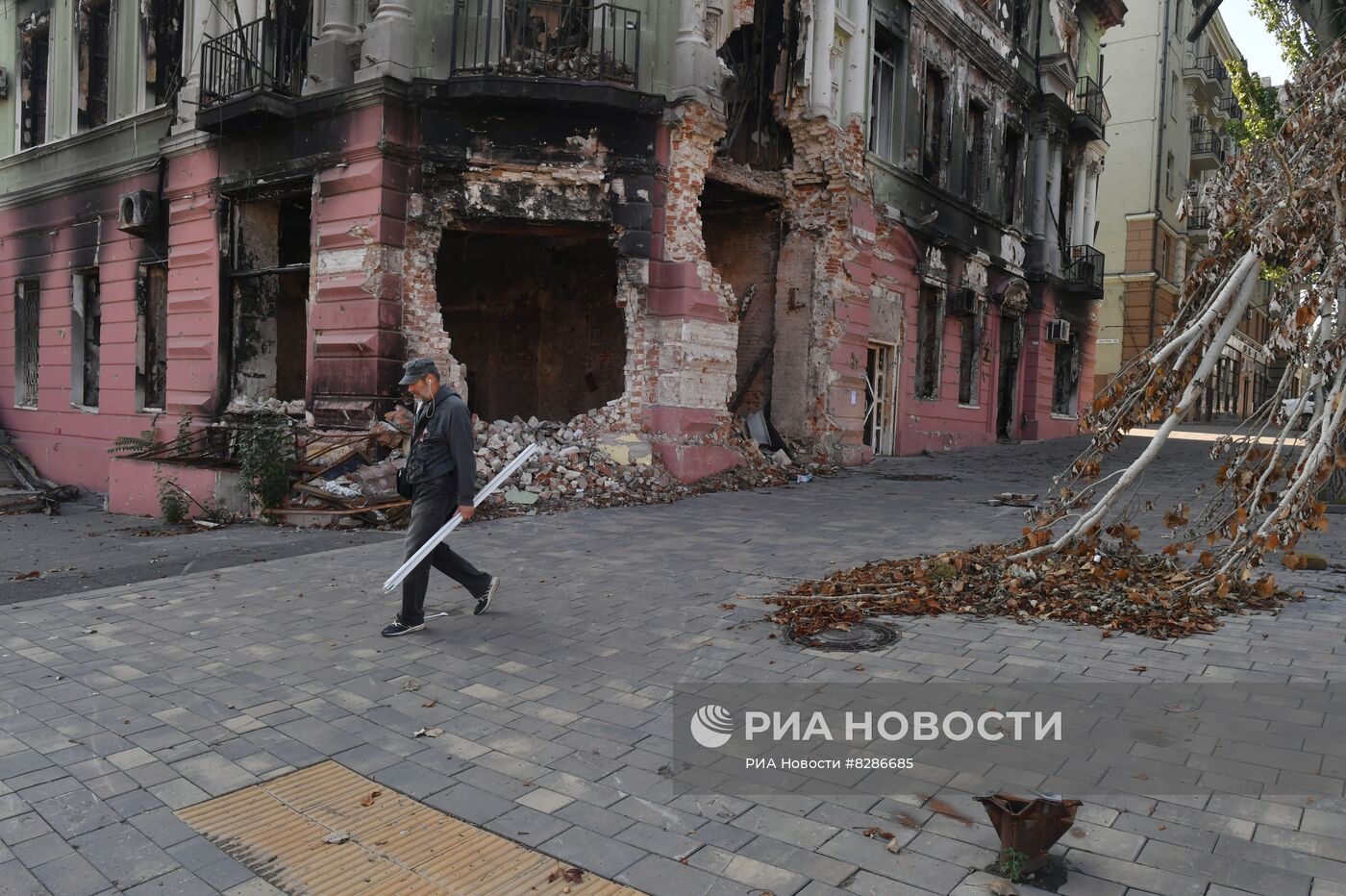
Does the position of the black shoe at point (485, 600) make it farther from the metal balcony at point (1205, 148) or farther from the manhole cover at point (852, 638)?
the metal balcony at point (1205, 148)

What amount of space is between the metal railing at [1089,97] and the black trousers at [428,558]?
2409cm

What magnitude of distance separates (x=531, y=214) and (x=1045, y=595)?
7974 mm

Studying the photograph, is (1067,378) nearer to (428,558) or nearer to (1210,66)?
(1210,66)

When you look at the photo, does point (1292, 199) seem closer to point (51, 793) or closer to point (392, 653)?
point (392, 653)

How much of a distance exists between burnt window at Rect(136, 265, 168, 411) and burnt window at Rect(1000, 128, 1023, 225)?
18053mm

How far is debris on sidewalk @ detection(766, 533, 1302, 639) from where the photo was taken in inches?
212

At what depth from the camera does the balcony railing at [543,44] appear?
11.1 m

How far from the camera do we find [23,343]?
17266mm

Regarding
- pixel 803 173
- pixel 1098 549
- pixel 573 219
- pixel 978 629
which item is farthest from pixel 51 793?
pixel 803 173

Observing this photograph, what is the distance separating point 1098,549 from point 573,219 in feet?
25.0

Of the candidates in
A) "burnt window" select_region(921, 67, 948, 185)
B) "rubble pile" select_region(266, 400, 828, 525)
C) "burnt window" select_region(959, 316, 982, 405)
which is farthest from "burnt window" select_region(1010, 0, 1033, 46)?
"rubble pile" select_region(266, 400, 828, 525)

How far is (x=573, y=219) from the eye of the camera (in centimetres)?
1146

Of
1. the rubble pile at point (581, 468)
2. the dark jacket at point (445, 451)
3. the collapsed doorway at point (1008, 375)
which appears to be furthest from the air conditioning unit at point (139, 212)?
the collapsed doorway at point (1008, 375)

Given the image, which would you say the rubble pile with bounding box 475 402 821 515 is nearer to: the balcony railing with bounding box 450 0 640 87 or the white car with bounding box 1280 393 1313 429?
the balcony railing with bounding box 450 0 640 87
